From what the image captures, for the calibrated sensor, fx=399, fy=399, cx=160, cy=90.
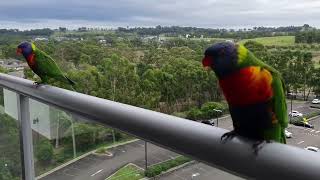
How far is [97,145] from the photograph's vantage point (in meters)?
1.08

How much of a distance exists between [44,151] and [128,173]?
568 mm

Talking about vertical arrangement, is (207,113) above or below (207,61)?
below

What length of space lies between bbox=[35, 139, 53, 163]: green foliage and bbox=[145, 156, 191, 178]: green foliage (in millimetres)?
583

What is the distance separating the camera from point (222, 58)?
70 centimetres

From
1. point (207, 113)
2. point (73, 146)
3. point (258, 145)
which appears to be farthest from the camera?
point (207, 113)

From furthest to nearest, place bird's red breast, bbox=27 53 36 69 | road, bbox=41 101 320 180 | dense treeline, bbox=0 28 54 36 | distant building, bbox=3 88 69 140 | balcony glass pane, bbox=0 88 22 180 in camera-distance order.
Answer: dense treeline, bbox=0 28 54 36, bird's red breast, bbox=27 53 36 69, balcony glass pane, bbox=0 88 22 180, distant building, bbox=3 88 69 140, road, bbox=41 101 320 180

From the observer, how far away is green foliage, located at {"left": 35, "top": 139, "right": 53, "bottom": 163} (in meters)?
1.36

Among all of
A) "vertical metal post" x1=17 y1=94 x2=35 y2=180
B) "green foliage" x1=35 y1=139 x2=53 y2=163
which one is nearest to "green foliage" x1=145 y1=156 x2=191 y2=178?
"green foliage" x1=35 y1=139 x2=53 y2=163

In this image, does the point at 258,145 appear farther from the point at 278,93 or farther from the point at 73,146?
the point at 73,146

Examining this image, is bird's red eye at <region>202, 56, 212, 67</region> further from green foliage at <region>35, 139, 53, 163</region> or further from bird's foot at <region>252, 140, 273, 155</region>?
green foliage at <region>35, 139, 53, 163</region>

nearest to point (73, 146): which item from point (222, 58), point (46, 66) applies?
point (222, 58)

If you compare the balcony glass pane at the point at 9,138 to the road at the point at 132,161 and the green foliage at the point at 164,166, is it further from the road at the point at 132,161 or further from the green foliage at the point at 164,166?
the green foliage at the point at 164,166

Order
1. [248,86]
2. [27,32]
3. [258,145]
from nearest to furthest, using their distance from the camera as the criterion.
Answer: [258,145], [248,86], [27,32]

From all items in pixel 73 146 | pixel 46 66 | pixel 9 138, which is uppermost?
pixel 46 66
